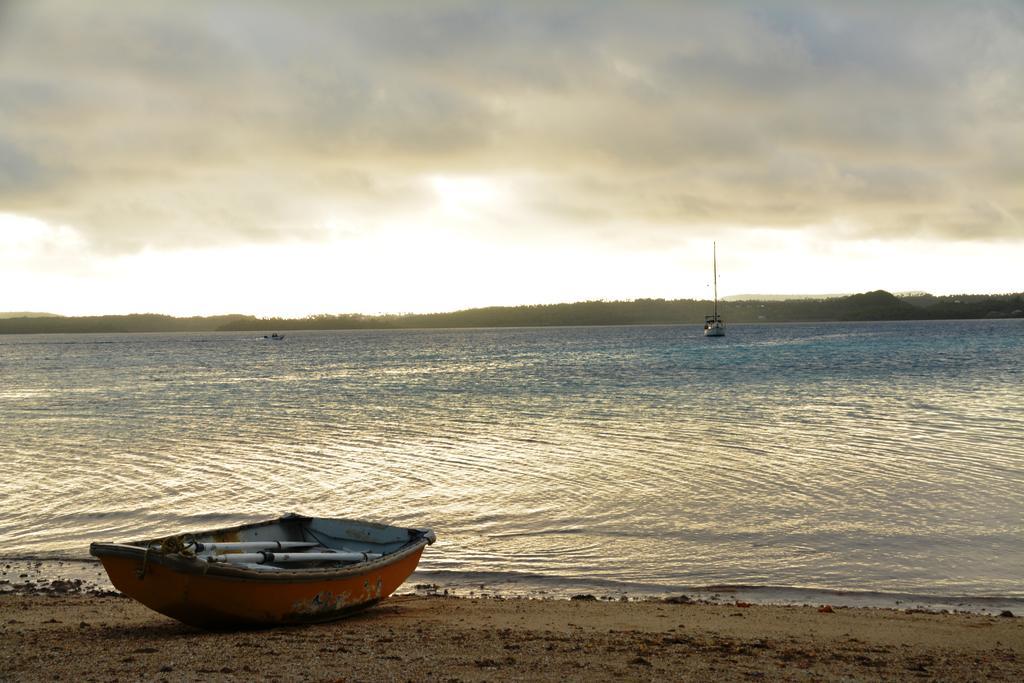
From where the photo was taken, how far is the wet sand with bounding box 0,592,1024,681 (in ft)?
24.8

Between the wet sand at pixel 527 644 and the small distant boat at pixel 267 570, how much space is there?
238 mm

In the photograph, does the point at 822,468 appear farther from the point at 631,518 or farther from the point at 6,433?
the point at 6,433

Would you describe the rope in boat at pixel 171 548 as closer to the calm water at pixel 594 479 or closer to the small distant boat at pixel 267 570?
the small distant boat at pixel 267 570

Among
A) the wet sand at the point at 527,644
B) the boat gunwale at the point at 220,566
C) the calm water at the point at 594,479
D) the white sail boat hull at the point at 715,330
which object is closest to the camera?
the wet sand at the point at 527,644

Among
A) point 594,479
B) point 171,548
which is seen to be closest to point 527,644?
point 171,548

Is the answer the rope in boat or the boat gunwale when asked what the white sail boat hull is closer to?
the boat gunwale

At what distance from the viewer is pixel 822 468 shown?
19984 millimetres

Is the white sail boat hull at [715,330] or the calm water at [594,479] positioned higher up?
the white sail boat hull at [715,330]

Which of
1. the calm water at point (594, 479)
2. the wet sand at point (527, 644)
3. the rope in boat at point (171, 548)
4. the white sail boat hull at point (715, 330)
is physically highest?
the white sail boat hull at point (715, 330)

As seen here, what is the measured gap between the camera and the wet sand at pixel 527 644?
24.8 ft

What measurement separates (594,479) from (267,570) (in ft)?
35.8

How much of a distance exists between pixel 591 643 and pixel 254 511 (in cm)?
982

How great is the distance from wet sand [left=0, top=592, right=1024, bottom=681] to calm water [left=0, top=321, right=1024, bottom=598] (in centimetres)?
180

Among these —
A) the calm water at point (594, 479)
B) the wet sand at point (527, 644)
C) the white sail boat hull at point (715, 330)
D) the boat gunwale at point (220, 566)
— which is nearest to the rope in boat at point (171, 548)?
the boat gunwale at point (220, 566)
